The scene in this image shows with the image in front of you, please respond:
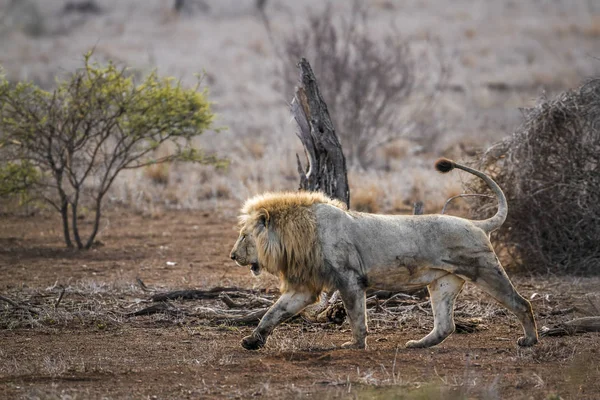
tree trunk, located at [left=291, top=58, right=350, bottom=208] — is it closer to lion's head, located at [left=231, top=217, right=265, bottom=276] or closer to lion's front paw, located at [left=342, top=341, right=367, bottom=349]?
lion's head, located at [left=231, top=217, right=265, bottom=276]

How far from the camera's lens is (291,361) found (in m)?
6.72

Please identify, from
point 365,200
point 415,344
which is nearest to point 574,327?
point 415,344

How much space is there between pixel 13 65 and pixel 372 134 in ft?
65.9

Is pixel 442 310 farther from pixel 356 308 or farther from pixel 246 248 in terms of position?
pixel 246 248

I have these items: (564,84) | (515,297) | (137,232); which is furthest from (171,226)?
(564,84)

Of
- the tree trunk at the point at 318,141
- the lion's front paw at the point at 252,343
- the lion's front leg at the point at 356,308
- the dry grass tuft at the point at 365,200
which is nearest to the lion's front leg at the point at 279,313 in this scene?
the lion's front paw at the point at 252,343

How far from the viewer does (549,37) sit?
41.5 meters

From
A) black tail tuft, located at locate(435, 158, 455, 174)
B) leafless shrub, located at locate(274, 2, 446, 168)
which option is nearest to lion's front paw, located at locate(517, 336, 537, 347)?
black tail tuft, located at locate(435, 158, 455, 174)

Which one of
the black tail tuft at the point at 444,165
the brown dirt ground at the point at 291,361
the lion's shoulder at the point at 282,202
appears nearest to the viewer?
the brown dirt ground at the point at 291,361

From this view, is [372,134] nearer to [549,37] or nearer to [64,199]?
[64,199]

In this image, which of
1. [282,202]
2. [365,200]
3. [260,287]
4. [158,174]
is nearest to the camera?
[282,202]

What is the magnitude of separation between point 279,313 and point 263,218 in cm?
78

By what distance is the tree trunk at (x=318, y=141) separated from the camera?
9.14m

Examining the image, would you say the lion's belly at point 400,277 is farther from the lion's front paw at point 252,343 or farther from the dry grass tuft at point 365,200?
the dry grass tuft at point 365,200
